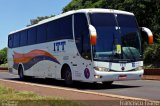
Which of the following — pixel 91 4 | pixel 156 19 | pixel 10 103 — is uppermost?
pixel 91 4

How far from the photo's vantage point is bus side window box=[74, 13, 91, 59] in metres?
18.6

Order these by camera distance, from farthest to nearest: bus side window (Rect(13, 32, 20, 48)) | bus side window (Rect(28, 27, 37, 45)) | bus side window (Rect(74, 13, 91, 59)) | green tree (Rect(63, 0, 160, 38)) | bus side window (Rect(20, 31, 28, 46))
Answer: green tree (Rect(63, 0, 160, 38)) → bus side window (Rect(13, 32, 20, 48)) → bus side window (Rect(20, 31, 28, 46)) → bus side window (Rect(28, 27, 37, 45)) → bus side window (Rect(74, 13, 91, 59))

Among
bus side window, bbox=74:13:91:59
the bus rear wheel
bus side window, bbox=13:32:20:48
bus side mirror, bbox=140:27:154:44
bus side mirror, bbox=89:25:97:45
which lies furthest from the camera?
bus side window, bbox=13:32:20:48

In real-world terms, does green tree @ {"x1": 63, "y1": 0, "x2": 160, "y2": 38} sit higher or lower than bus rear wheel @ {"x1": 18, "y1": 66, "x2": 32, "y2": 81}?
higher

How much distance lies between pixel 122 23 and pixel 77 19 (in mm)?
2091

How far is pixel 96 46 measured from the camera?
18141mm

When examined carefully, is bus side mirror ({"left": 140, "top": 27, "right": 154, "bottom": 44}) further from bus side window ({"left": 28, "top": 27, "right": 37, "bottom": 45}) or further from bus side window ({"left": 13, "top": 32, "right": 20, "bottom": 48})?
bus side window ({"left": 13, "top": 32, "right": 20, "bottom": 48})

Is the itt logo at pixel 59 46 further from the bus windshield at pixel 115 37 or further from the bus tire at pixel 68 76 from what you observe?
the bus windshield at pixel 115 37

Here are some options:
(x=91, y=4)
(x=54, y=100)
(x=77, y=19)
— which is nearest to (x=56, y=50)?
(x=77, y=19)

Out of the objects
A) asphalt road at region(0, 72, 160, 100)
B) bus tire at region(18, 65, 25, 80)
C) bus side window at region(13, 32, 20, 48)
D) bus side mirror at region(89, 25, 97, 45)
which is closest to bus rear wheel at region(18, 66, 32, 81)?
bus tire at region(18, 65, 25, 80)

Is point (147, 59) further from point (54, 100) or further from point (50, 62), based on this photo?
point (54, 100)

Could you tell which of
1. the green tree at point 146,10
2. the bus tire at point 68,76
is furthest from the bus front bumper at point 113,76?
the green tree at point 146,10

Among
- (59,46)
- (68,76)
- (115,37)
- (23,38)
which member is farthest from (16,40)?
(115,37)

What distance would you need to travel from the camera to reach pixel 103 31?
18547 millimetres
